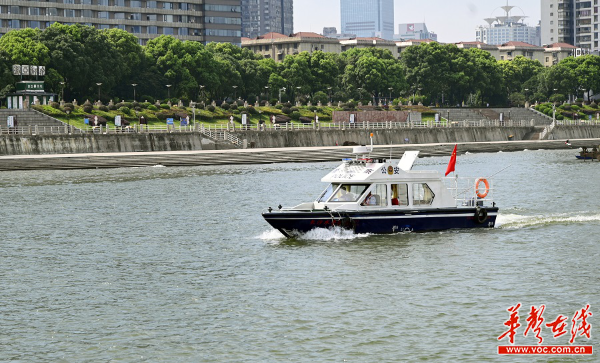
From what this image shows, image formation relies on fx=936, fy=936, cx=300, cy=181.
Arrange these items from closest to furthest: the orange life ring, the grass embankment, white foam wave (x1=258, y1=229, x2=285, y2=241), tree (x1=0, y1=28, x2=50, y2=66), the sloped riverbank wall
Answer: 1. white foam wave (x1=258, y1=229, x2=285, y2=241)
2. the orange life ring
3. the sloped riverbank wall
4. the grass embankment
5. tree (x1=0, y1=28, x2=50, y2=66)

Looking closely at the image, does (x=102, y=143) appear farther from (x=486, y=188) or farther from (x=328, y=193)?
(x=486, y=188)

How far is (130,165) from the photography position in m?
93.8

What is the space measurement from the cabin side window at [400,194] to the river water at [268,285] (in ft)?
5.41

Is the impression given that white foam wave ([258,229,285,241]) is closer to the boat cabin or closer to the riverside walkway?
the boat cabin

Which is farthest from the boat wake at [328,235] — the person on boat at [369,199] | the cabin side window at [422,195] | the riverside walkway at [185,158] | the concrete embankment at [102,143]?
the concrete embankment at [102,143]

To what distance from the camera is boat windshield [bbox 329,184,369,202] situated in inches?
1641

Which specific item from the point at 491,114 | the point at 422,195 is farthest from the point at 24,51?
the point at 422,195

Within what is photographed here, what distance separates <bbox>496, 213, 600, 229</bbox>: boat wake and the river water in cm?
11

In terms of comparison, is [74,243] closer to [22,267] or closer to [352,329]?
[22,267]

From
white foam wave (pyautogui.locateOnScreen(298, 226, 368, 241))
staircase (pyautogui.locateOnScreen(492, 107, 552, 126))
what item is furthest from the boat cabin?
staircase (pyautogui.locateOnScreen(492, 107, 552, 126))

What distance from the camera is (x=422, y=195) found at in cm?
4250

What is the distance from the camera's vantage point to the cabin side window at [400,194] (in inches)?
1657

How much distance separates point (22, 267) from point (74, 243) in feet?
21.3

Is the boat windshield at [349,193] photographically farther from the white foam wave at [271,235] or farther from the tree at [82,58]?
the tree at [82,58]
